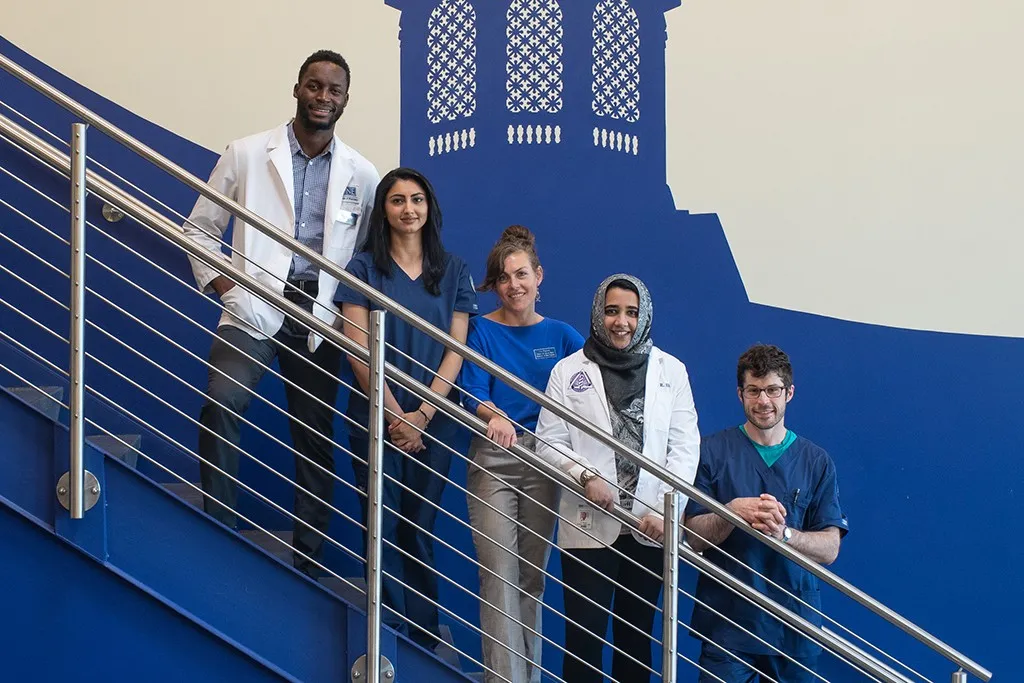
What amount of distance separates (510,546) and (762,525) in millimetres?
592

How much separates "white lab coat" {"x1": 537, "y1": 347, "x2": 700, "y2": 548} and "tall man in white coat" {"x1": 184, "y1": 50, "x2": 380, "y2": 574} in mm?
558

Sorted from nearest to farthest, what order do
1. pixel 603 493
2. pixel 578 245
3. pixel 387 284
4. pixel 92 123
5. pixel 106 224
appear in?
pixel 92 123, pixel 603 493, pixel 387 284, pixel 106 224, pixel 578 245

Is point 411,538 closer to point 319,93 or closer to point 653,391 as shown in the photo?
point 653,391

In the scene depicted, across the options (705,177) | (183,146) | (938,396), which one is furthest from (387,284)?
(938,396)

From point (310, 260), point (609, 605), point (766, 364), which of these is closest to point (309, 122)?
point (310, 260)

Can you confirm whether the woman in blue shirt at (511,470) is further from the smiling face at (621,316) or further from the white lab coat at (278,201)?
the white lab coat at (278,201)

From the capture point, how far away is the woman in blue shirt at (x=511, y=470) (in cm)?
279

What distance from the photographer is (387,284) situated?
290cm

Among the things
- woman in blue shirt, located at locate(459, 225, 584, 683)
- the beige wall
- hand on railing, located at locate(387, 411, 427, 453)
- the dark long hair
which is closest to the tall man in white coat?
the dark long hair

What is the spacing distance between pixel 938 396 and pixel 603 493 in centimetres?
162

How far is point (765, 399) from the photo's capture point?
9.49ft

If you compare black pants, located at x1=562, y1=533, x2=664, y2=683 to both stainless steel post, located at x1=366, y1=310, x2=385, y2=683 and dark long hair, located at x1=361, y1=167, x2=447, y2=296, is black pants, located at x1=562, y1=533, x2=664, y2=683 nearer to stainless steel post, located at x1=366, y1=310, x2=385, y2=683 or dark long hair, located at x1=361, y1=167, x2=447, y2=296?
stainless steel post, located at x1=366, y1=310, x2=385, y2=683

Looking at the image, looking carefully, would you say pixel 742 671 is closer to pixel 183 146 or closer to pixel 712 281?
pixel 712 281

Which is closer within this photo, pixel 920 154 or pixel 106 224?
pixel 106 224
